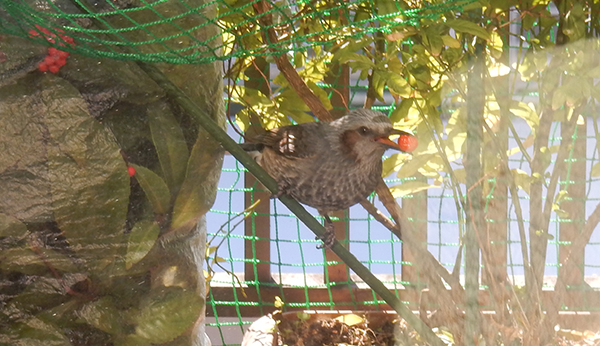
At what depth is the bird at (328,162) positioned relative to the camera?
130 cm

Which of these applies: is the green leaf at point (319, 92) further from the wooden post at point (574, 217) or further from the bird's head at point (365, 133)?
the wooden post at point (574, 217)

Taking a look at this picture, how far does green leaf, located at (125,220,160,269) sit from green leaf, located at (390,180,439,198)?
46cm

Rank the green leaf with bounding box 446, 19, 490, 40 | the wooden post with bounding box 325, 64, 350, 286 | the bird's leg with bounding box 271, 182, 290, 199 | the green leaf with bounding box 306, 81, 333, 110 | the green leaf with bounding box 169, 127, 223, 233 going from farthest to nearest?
the wooden post with bounding box 325, 64, 350, 286 < the green leaf with bounding box 306, 81, 333, 110 < the bird's leg with bounding box 271, 182, 290, 199 < the green leaf with bounding box 169, 127, 223, 233 < the green leaf with bounding box 446, 19, 490, 40

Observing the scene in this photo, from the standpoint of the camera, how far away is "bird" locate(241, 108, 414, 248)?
4.27ft

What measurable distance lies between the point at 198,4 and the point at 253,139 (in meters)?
0.38

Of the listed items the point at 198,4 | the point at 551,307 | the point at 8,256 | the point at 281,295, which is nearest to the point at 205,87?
the point at 198,4

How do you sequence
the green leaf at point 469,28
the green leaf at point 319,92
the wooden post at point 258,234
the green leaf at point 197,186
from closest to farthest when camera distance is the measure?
the green leaf at point 469,28, the green leaf at point 197,186, the green leaf at point 319,92, the wooden post at point 258,234

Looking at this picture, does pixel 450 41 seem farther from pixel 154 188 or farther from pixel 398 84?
pixel 154 188

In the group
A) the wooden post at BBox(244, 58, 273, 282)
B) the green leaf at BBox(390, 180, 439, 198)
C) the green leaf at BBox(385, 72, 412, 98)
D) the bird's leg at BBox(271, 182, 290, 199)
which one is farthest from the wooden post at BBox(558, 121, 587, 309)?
the wooden post at BBox(244, 58, 273, 282)

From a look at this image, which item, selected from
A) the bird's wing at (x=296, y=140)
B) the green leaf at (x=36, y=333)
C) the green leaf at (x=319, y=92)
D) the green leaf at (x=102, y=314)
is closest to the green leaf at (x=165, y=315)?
the green leaf at (x=102, y=314)

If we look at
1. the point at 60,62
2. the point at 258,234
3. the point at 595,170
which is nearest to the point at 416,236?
the point at 595,170

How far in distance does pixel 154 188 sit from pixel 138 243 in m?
0.10

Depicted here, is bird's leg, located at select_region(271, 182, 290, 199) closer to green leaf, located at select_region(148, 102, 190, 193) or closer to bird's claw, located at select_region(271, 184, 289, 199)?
bird's claw, located at select_region(271, 184, 289, 199)

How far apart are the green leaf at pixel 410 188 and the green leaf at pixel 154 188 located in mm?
430
